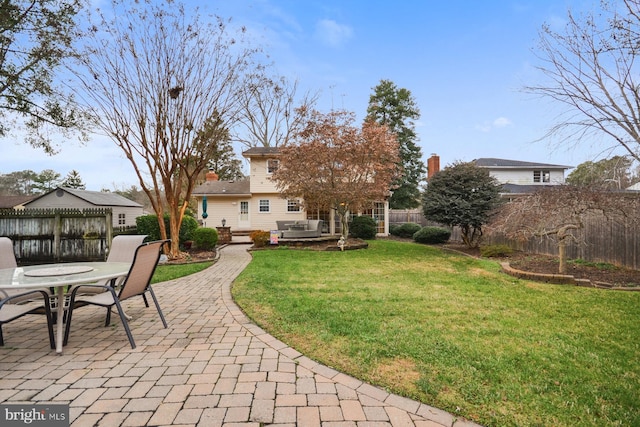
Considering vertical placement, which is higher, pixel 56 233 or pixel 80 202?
pixel 80 202

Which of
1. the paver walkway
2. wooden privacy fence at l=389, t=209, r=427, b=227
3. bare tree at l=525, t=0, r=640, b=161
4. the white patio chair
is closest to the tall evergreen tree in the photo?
wooden privacy fence at l=389, t=209, r=427, b=227

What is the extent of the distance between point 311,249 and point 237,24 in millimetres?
8346

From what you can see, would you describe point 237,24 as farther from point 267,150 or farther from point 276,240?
point 267,150

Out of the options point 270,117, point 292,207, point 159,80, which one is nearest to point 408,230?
point 292,207

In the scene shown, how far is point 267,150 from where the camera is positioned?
18.2m

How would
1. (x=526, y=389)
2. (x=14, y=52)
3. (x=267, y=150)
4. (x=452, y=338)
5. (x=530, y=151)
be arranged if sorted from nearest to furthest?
(x=526, y=389)
(x=452, y=338)
(x=530, y=151)
(x=14, y=52)
(x=267, y=150)

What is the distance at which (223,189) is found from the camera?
1848cm

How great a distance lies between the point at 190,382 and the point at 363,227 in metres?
14.0

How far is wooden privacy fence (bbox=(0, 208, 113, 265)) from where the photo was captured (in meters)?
9.52

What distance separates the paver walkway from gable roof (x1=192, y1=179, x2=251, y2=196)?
14.3 meters

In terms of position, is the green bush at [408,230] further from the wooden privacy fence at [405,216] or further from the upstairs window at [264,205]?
the upstairs window at [264,205]

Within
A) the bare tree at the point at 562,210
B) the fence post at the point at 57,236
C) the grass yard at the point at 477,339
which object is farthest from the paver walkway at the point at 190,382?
the fence post at the point at 57,236

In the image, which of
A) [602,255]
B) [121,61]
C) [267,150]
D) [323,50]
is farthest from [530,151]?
[267,150]

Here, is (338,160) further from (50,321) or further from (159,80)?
(50,321)
